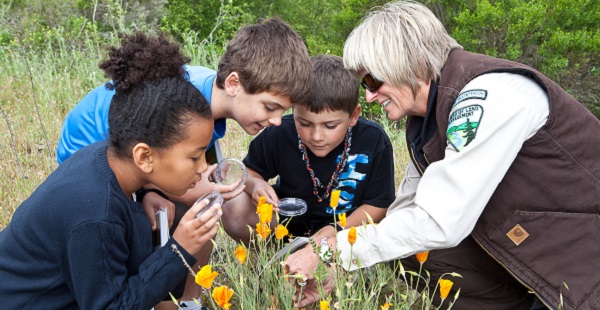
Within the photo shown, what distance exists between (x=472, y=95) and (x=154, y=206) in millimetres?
1407

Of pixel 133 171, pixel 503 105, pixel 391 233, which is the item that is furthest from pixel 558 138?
pixel 133 171

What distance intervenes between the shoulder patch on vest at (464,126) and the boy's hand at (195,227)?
0.89 meters

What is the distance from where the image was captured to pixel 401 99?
2.51 meters

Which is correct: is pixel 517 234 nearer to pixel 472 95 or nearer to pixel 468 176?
pixel 468 176

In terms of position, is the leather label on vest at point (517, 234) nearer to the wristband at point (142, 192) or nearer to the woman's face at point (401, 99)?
the woman's face at point (401, 99)

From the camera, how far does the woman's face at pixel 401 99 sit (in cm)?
247

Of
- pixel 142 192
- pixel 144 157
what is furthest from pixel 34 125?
pixel 144 157

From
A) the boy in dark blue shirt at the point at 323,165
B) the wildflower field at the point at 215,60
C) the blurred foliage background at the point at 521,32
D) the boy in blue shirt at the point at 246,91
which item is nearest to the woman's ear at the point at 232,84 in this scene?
the boy in blue shirt at the point at 246,91

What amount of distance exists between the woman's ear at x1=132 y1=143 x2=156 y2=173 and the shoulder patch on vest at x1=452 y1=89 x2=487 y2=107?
114 centimetres

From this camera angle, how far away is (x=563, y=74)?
285 inches

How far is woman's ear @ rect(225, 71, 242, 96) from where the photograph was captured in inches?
109

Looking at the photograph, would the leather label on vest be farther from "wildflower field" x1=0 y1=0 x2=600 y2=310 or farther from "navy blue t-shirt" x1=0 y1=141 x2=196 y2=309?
"navy blue t-shirt" x1=0 y1=141 x2=196 y2=309

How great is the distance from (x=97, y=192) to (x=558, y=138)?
1.68m

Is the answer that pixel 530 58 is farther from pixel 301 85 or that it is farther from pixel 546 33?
pixel 301 85
